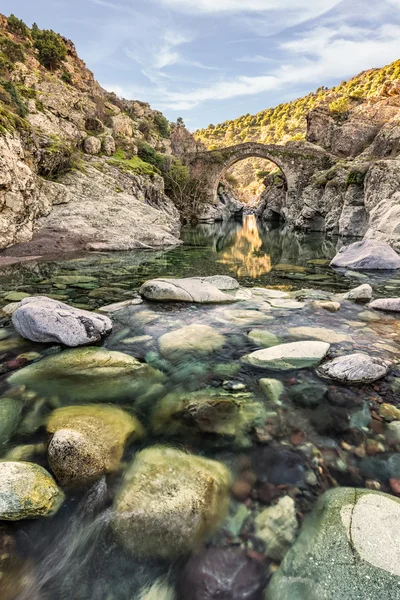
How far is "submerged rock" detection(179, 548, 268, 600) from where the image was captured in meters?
1.48

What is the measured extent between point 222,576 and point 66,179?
19.0 m

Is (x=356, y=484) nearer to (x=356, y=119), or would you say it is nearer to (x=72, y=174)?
(x=72, y=174)

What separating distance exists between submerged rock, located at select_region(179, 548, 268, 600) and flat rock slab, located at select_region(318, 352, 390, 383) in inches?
82.6

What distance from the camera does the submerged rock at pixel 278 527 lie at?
5.42 feet

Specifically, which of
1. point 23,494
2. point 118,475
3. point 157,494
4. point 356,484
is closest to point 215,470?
point 157,494

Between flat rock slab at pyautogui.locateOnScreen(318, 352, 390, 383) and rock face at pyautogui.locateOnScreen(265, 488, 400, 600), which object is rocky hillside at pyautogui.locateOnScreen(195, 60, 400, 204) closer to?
flat rock slab at pyautogui.locateOnScreen(318, 352, 390, 383)

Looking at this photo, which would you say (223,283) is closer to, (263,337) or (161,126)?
(263,337)

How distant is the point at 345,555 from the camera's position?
5.03 ft

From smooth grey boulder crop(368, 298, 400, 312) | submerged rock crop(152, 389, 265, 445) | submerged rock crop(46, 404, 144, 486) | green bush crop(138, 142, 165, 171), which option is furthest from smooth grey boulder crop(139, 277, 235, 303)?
green bush crop(138, 142, 165, 171)

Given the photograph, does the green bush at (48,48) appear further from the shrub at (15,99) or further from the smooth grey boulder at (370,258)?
the smooth grey boulder at (370,258)

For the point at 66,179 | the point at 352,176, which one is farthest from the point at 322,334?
the point at 352,176

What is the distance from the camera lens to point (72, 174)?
56.7 feet

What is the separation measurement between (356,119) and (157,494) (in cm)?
5297

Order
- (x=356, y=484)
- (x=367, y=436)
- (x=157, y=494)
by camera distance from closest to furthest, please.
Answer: (x=157, y=494)
(x=356, y=484)
(x=367, y=436)
